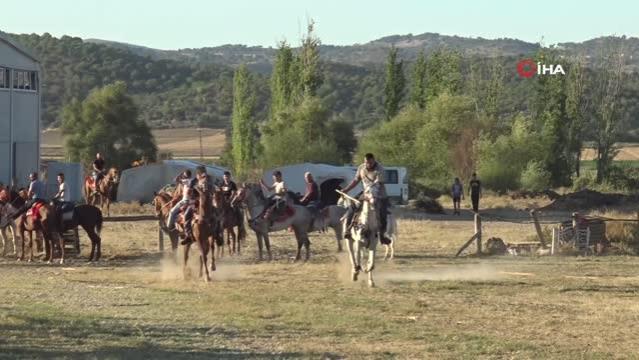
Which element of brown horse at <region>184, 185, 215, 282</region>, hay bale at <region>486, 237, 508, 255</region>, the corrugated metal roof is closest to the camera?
brown horse at <region>184, 185, 215, 282</region>

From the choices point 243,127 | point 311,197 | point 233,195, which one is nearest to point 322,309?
point 233,195

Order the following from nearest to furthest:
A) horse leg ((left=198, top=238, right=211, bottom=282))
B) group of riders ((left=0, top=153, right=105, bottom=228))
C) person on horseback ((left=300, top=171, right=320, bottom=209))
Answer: horse leg ((left=198, top=238, right=211, bottom=282)) < group of riders ((left=0, top=153, right=105, bottom=228)) < person on horseback ((left=300, top=171, right=320, bottom=209))

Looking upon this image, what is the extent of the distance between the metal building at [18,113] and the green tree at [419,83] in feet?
142

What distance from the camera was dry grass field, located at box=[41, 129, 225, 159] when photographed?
393 ft

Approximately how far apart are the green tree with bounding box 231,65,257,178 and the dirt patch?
25811mm

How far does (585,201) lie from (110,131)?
37.1 m

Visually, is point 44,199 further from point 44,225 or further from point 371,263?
point 371,263

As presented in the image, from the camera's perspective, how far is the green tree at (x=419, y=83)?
91.2m

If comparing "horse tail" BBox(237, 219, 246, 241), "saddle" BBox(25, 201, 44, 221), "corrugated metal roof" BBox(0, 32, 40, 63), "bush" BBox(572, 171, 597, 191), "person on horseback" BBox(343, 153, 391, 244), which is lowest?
"bush" BBox(572, 171, 597, 191)

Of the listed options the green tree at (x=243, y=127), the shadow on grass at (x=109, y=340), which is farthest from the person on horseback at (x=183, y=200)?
the green tree at (x=243, y=127)

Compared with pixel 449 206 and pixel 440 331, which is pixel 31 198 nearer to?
pixel 440 331

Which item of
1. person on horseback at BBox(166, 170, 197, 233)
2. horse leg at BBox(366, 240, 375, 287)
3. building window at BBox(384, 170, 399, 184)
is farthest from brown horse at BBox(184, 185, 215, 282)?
building window at BBox(384, 170, 399, 184)

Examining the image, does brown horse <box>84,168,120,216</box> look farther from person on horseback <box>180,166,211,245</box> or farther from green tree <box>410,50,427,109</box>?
green tree <box>410,50,427,109</box>

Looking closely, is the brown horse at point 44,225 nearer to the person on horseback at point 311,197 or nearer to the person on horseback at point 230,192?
the person on horseback at point 230,192
